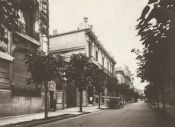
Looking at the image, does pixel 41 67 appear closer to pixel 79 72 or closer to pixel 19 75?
pixel 19 75

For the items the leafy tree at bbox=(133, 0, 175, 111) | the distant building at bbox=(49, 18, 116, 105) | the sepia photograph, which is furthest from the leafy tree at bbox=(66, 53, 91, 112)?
the leafy tree at bbox=(133, 0, 175, 111)

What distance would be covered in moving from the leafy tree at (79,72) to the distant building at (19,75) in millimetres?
3551

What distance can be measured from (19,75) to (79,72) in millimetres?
7687

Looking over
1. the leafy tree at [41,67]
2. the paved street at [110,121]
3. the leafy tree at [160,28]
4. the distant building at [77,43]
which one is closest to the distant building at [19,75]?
the leafy tree at [41,67]

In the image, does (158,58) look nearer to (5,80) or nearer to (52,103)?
(5,80)

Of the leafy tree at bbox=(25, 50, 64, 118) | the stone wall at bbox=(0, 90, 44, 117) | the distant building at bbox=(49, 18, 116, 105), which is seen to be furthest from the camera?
the distant building at bbox=(49, 18, 116, 105)

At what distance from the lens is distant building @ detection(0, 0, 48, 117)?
2114cm

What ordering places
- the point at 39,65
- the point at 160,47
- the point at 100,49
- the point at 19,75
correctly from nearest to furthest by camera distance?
1. the point at 160,47
2. the point at 39,65
3. the point at 19,75
4. the point at 100,49

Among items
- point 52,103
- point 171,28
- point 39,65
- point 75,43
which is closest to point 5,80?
point 39,65

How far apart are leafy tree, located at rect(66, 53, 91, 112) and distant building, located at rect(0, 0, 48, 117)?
11.7 feet

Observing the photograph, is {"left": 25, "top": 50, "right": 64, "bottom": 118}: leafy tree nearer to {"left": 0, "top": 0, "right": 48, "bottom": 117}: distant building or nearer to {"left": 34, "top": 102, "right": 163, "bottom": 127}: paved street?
{"left": 0, "top": 0, "right": 48, "bottom": 117}: distant building

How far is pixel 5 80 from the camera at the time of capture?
2156 centimetres

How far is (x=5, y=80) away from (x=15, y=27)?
1440 centimetres

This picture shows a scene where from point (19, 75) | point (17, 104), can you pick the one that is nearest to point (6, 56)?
point (19, 75)
